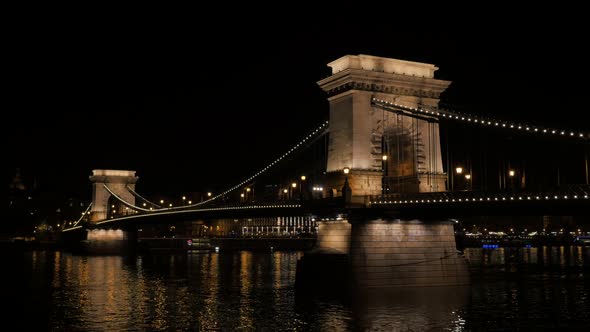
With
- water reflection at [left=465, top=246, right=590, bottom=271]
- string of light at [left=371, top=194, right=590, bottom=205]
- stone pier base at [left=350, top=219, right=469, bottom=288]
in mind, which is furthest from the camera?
water reflection at [left=465, top=246, right=590, bottom=271]

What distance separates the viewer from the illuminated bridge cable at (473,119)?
29.2 m

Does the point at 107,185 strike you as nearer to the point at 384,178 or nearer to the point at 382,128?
the point at 384,178

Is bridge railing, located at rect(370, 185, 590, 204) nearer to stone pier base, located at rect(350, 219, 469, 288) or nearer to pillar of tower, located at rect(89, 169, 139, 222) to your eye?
stone pier base, located at rect(350, 219, 469, 288)

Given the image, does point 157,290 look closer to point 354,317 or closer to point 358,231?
point 358,231

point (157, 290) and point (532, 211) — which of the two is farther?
point (157, 290)

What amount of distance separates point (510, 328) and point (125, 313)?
17514 mm

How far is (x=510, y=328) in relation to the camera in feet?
97.0

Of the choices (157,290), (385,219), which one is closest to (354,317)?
(385,219)

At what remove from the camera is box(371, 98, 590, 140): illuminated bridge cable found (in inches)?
1150

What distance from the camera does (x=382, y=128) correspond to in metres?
43.3

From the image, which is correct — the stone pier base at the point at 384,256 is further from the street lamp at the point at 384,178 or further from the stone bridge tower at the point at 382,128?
the street lamp at the point at 384,178

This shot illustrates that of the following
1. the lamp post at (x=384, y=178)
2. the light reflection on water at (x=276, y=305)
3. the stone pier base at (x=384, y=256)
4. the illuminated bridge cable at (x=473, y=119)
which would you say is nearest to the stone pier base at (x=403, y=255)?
the stone pier base at (x=384, y=256)

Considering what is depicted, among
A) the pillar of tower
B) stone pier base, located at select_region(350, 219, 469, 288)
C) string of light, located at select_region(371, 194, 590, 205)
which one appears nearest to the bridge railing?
string of light, located at select_region(371, 194, 590, 205)

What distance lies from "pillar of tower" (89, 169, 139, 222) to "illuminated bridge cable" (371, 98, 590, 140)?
262 feet
